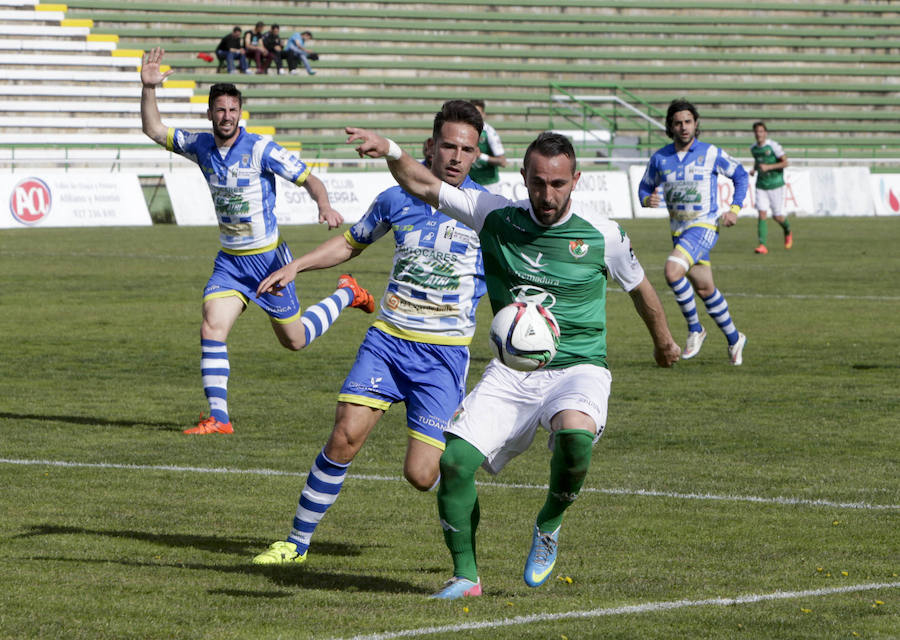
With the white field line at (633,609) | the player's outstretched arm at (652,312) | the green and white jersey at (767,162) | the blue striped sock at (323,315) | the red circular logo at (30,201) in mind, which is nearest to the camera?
the white field line at (633,609)

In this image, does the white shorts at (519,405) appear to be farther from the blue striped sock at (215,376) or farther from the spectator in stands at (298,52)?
the spectator in stands at (298,52)

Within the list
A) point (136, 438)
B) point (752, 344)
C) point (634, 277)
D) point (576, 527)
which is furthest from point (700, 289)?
point (634, 277)

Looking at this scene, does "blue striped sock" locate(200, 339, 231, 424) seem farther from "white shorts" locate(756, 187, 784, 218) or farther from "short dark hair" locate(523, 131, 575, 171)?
"white shorts" locate(756, 187, 784, 218)

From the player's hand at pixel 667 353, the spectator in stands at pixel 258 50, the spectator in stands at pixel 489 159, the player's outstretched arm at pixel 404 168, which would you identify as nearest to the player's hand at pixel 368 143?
the player's outstretched arm at pixel 404 168

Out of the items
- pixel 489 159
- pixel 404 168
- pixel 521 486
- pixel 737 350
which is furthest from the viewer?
pixel 489 159

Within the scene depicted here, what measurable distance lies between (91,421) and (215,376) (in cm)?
104

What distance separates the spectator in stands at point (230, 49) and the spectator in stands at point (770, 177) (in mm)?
15839

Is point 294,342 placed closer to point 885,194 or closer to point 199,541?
point 199,541

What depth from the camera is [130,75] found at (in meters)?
40.0

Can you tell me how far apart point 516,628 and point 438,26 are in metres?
41.9

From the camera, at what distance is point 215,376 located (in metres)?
9.95

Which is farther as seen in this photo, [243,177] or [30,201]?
[30,201]

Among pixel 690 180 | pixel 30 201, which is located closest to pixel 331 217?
pixel 690 180

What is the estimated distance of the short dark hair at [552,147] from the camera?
5.54m
